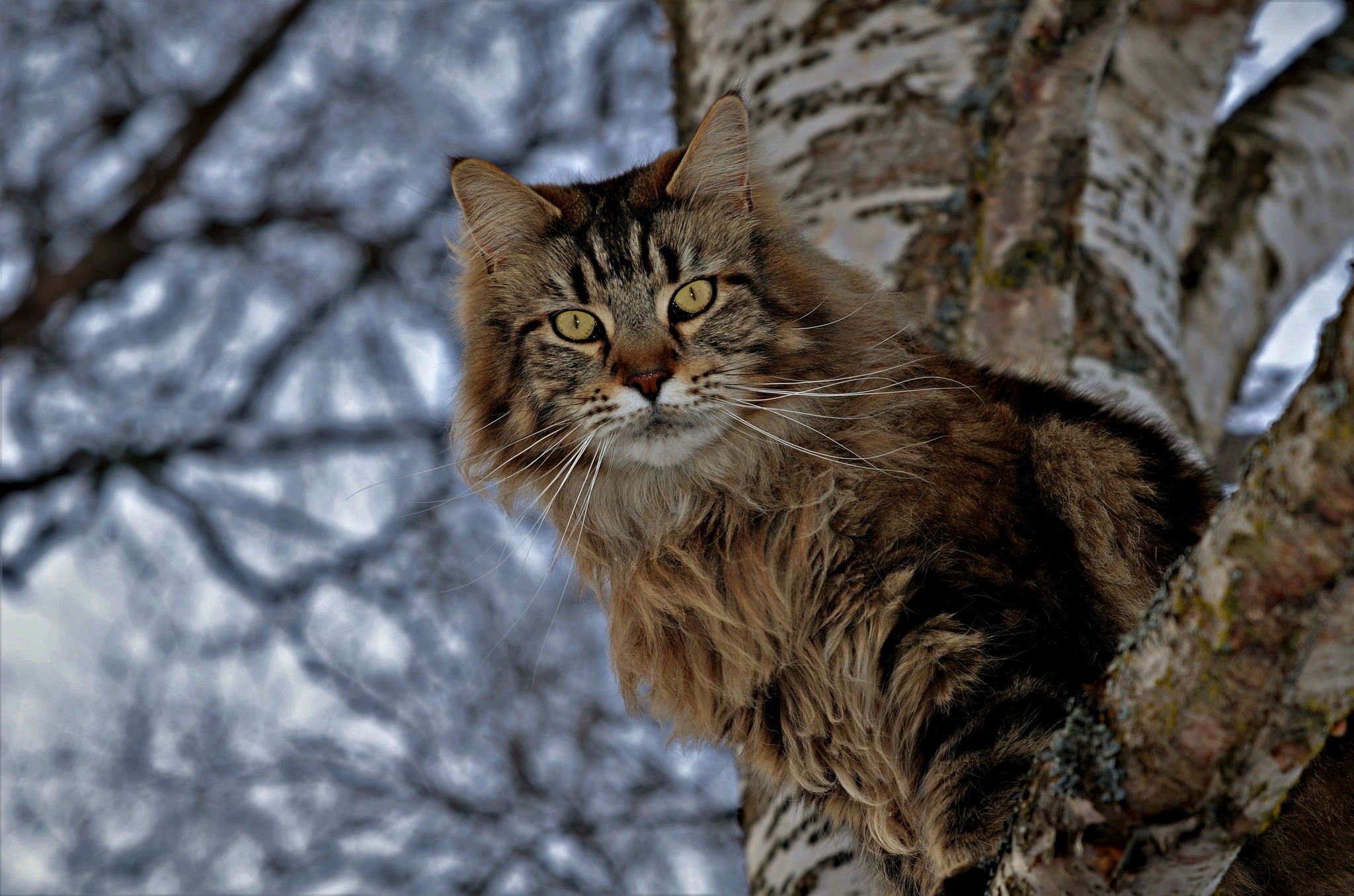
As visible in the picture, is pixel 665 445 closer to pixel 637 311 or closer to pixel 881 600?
pixel 637 311

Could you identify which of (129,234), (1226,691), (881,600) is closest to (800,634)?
(881,600)

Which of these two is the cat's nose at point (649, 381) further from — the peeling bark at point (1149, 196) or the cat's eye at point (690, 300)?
the peeling bark at point (1149, 196)

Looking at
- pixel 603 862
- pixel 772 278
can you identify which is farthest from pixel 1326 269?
pixel 603 862

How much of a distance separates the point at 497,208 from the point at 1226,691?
1.65 m

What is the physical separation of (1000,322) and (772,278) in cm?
56

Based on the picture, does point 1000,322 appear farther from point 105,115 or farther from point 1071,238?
point 105,115

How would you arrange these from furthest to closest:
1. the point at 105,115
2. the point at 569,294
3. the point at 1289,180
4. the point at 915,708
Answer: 1. the point at 105,115
2. the point at 1289,180
3. the point at 569,294
4. the point at 915,708

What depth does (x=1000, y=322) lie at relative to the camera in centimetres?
222

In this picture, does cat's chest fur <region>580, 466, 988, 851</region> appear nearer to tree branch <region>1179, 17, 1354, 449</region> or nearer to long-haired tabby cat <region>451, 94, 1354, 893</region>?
long-haired tabby cat <region>451, 94, 1354, 893</region>

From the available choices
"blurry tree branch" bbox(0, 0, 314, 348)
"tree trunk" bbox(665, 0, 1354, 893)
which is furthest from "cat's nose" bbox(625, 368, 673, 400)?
"blurry tree branch" bbox(0, 0, 314, 348)

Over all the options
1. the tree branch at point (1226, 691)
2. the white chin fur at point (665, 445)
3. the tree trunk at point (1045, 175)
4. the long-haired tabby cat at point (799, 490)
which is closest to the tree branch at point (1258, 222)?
the tree trunk at point (1045, 175)

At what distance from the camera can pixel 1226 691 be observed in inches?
31.9

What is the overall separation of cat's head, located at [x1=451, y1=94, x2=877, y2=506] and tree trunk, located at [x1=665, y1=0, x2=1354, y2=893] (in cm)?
41

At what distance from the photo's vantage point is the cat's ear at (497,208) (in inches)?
81.6
